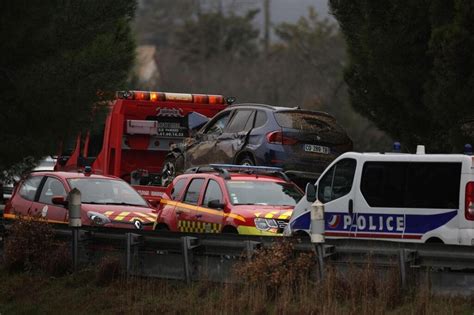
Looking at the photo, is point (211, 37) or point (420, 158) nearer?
point (420, 158)

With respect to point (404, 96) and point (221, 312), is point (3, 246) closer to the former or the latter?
point (221, 312)

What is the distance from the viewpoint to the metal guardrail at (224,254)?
496 inches

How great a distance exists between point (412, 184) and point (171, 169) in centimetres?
849

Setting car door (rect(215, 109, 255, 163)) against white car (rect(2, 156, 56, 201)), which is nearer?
white car (rect(2, 156, 56, 201))

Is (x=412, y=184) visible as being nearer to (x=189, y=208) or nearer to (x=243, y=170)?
(x=243, y=170)

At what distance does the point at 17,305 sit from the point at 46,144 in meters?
2.34

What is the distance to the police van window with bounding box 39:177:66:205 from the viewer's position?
19938 millimetres

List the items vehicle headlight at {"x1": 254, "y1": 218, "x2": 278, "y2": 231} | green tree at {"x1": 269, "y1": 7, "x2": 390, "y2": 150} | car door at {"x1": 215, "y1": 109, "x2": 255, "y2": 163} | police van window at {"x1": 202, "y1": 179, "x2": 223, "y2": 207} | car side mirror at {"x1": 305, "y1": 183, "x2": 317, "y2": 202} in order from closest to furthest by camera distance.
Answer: car side mirror at {"x1": 305, "y1": 183, "x2": 317, "y2": 202} → vehicle headlight at {"x1": 254, "y1": 218, "x2": 278, "y2": 231} → police van window at {"x1": 202, "y1": 179, "x2": 223, "y2": 207} → car door at {"x1": 215, "y1": 109, "x2": 255, "y2": 163} → green tree at {"x1": 269, "y1": 7, "x2": 390, "y2": 150}

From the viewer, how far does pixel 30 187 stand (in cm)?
2039

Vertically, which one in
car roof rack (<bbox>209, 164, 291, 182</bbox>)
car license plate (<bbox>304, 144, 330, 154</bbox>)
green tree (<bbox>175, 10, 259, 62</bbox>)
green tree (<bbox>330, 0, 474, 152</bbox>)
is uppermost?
green tree (<bbox>175, 10, 259, 62</bbox>)

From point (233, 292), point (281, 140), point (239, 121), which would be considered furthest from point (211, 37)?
point (233, 292)

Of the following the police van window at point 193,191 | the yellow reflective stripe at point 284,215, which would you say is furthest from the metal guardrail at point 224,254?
the yellow reflective stripe at point 284,215

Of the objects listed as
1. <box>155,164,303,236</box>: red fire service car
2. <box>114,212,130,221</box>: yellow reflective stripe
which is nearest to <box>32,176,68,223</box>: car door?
<box>114,212,130,221</box>: yellow reflective stripe

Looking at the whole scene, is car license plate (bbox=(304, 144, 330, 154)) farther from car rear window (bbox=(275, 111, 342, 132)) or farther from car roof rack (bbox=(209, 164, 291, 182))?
car roof rack (bbox=(209, 164, 291, 182))
